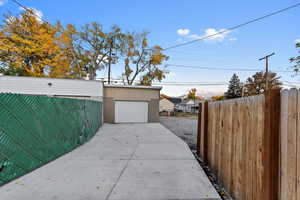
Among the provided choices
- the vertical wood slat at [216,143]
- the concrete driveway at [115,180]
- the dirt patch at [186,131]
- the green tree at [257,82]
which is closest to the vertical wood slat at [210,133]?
the vertical wood slat at [216,143]

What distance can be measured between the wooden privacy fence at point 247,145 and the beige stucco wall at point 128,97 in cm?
936

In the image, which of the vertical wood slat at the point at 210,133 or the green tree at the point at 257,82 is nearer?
the vertical wood slat at the point at 210,133

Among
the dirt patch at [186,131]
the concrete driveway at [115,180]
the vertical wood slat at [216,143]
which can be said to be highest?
the vertical wood slat at [216,143]

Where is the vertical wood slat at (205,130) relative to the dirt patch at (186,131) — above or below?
above

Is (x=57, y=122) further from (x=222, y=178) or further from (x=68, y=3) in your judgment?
(x=68, y=3)

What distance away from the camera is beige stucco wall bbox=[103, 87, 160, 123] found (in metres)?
12.0

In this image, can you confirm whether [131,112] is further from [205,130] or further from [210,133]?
[210,133]

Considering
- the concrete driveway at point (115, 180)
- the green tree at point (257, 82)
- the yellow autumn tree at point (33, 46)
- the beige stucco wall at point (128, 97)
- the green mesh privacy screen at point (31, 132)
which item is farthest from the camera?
the green tree at point (257, 82)

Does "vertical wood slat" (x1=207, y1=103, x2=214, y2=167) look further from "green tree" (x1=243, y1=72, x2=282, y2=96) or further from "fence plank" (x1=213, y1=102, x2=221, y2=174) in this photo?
"green tree" (x1=243, y1=72, x2=282, y2=96)

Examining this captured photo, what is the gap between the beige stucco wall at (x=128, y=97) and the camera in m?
12.0

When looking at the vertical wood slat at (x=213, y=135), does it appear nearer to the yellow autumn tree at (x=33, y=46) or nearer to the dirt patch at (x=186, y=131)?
the dirt patch at (x=186, y=131)

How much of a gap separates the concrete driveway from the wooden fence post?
1011 millimetres

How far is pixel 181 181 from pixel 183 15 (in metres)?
10.1

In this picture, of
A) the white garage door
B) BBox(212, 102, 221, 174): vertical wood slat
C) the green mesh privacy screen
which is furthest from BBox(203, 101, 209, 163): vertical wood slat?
the white garage door
